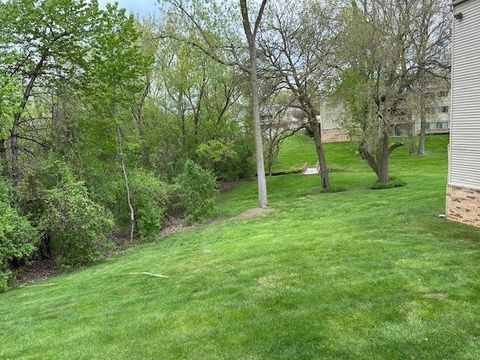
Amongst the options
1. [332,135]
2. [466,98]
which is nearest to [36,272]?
[466,98]

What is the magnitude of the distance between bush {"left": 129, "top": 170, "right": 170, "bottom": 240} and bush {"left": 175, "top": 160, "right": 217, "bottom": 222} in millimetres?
896

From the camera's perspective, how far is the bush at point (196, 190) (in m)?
16.3

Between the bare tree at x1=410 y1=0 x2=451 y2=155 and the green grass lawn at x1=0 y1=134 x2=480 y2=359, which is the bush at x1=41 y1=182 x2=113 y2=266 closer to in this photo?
the green grass lawn at x1=0 y1=134 x2=480 y2=359

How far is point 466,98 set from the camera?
9.12m

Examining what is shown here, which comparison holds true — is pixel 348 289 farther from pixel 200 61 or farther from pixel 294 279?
pixel 200 61

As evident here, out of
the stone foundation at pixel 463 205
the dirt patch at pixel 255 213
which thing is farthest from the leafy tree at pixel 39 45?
the stone foundation at pixel 463 205

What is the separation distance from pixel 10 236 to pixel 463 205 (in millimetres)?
10996

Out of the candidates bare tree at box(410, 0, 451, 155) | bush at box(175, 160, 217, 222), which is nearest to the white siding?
bare tree at box(410, 0, 451, 155)

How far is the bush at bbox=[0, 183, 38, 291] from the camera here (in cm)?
1035

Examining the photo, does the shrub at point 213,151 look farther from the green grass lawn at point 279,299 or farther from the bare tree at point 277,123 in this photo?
the green grass lawn at point 279,299

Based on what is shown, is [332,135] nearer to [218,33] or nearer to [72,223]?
[218,33]

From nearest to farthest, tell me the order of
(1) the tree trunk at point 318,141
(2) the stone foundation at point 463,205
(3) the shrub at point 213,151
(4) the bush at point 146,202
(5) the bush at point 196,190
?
1. (2) the stone foundation at point 463,205
2. (4) the bush at point 146,202
3. (5) the bush at point 196,190
4. (1) the tree trunk at point 318,141
5. (3) the shrub at point 213,151

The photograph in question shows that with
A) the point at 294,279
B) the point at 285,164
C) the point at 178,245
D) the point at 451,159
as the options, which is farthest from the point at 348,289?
the point at 285,164

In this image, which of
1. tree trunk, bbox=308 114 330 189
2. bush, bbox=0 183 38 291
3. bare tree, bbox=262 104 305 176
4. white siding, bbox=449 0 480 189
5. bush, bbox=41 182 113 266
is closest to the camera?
white siding, bbox=449 0 480 189
